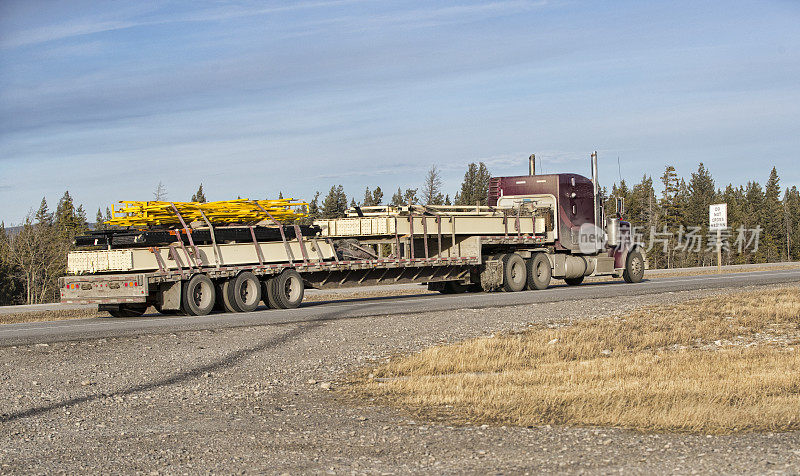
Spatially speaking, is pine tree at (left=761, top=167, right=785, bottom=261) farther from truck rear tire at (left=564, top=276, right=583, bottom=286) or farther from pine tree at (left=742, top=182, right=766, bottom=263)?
truck rear tire at (left=564, top=276, right=583, bottom=286)

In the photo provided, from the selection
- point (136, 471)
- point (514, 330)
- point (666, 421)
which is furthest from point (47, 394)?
point (514, 330)

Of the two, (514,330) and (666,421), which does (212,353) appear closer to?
(514,330)

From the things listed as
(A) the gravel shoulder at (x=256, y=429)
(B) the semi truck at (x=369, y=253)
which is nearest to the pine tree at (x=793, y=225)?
(B) the semi truck at (x=369, y=253)

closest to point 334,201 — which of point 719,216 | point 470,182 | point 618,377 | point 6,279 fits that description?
point 470,182

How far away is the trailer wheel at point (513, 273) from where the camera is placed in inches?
1015

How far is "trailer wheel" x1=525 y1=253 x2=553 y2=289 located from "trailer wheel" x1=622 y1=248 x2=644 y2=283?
4.30m

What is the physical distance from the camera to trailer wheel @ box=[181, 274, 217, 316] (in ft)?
62.6

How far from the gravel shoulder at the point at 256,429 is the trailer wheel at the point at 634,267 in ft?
59.5

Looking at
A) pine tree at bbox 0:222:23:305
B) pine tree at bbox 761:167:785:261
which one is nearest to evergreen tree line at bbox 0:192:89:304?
pine tree at bbox 0:222:23:305

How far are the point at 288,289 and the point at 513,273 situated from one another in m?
8.09

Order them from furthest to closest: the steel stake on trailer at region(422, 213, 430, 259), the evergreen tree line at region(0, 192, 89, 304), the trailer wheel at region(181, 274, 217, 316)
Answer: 1. the evergreen tree line at region(0, 192, 89, 304)
2. the steel stake on trailer at region(422, 213, 430, 259)
3. the trailer wheel at region(181, 274, 217, 316)

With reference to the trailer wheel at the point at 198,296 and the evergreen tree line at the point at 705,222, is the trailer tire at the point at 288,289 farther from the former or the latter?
the evergreen tree line at the point at 705,222

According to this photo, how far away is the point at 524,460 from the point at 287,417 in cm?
286

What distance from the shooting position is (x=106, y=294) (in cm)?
1844
